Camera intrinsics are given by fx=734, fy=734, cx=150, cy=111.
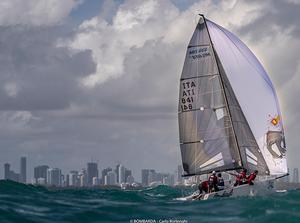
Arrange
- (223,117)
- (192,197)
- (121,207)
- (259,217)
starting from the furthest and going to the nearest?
(223,117) → (192,197) → (121,207) → (259,217)

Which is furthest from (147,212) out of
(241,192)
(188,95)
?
(188,95)

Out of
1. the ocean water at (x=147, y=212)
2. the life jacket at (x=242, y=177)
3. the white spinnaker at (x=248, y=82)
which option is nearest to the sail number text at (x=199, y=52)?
the white spinnaker at (x=248, y=82)

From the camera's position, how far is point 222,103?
5228cm

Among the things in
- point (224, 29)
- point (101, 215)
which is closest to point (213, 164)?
point (224, 29)

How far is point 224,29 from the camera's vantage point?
174 feet

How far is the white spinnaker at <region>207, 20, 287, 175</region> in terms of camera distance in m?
52.5

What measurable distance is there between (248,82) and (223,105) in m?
2.47

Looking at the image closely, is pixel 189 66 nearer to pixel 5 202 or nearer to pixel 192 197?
pixel 192 197

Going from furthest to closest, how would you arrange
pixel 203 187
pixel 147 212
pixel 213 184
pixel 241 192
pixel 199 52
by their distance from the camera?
pixel 199 52, pixel 203 187, pixel 213 184, pixel 241 192, pixel 147 212

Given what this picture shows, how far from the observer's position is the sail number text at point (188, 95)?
52.4 meters

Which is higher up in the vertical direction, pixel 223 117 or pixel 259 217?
pixel 223 117

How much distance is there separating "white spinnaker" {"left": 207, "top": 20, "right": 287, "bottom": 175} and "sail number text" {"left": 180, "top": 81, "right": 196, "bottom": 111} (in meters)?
2.72

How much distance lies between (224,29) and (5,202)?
22169 mm

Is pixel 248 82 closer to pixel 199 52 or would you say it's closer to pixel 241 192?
pixel 199 52
